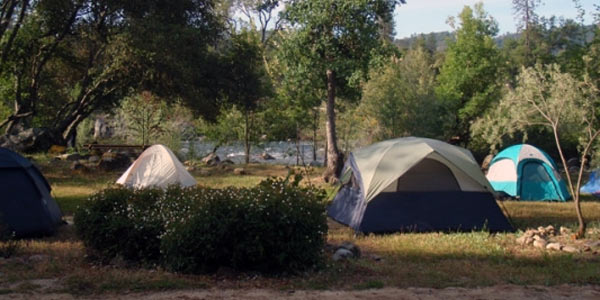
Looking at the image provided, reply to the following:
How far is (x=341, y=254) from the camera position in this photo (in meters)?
8.00

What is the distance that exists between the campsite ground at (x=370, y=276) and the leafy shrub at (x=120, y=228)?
0.23m

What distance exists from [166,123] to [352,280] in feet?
63.8

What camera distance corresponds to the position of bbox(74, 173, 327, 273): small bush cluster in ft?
22.5

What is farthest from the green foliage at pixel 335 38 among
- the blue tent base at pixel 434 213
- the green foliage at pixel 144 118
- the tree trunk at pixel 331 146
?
the green foliage at pixel 144 118

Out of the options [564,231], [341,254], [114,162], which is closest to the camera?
[341,254]

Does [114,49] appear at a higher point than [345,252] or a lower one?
higher

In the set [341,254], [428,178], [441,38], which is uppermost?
[441,38]

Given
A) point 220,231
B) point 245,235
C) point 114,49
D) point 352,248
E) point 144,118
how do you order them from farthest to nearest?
point 144,118
point 114,49
point 352,248
point 245,235
point 220,231

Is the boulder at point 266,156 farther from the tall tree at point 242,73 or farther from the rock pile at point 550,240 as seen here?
the rock pile at point 550,240

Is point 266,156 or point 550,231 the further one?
point 266,156

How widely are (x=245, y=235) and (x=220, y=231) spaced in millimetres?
321

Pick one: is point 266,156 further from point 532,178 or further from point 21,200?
point 21,200

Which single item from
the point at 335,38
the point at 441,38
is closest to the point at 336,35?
the point at 335,38

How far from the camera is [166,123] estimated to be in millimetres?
24969
